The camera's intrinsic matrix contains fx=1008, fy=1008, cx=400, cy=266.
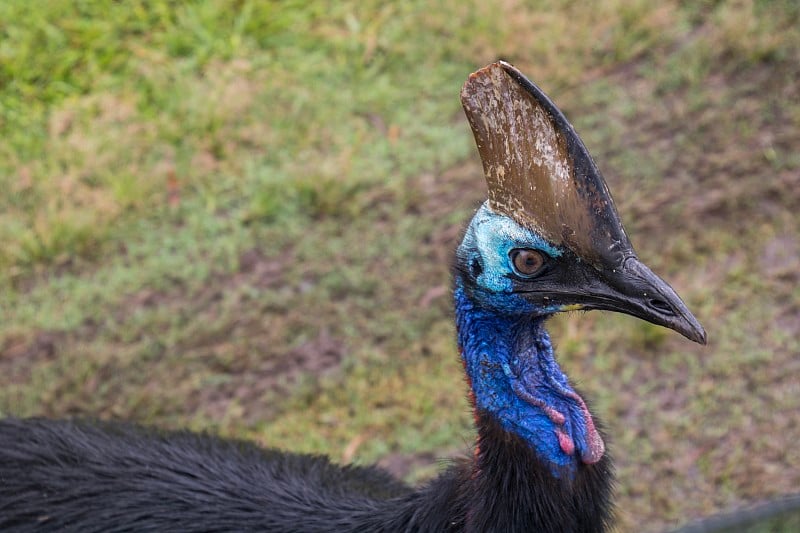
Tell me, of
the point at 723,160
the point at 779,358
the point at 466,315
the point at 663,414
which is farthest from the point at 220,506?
the point at 723,160

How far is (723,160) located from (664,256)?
660 millimetres

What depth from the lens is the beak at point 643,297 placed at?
75.5 inches

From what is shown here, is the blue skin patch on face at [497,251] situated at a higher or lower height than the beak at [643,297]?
higher

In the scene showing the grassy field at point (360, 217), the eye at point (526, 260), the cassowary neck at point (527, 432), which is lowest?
the cassowary neck at point (527, 432)

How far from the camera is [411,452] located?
3.79m

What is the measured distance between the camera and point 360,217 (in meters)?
4.64

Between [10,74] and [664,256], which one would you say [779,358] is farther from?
[10,74]

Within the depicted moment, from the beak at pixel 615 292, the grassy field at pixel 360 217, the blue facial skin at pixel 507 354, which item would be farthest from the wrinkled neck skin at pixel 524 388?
the grassy field at pixel 360 217

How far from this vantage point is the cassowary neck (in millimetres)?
2086

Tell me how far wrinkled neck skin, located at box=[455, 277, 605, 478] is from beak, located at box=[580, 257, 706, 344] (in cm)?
20

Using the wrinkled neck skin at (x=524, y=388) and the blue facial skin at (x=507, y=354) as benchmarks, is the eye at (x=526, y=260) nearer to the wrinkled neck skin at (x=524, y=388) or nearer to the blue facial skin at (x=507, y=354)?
the blue facial skin at (x=507, y=354)

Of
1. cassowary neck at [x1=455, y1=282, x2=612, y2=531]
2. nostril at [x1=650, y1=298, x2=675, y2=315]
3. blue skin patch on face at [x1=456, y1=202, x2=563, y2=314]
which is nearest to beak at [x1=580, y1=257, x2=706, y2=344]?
nostril at [x1=650, y1=298, x2=675, y2=315]

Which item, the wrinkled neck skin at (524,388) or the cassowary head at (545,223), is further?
the wrinkled neck skin at (524,388)

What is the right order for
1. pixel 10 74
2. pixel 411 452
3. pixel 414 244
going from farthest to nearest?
pixel 10 74
pixel 414 244
pixel 411 452
